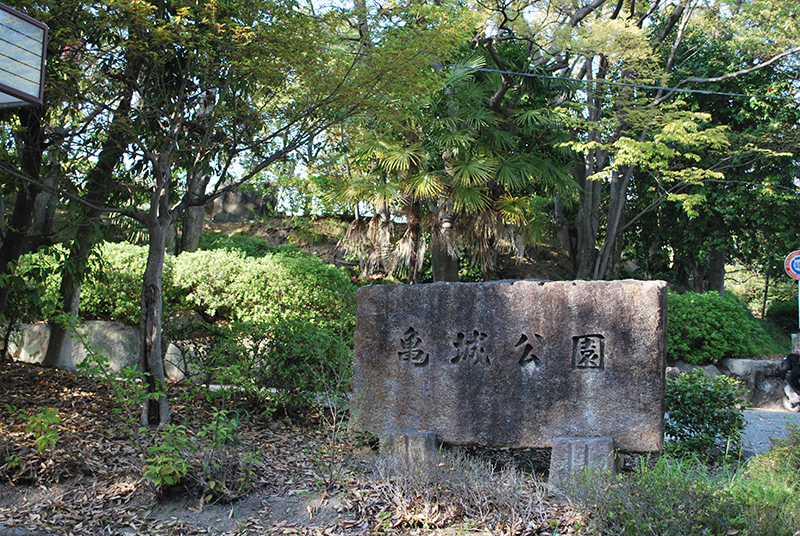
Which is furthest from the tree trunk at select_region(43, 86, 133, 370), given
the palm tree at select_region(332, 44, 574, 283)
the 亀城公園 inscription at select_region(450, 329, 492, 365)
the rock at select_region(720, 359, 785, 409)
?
the rock at select_region(720, 359, 785, 409)

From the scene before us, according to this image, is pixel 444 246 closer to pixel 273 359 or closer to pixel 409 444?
pixel 273 359

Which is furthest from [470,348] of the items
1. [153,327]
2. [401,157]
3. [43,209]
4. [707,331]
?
[707,331]

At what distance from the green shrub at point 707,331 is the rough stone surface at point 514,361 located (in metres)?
6.42

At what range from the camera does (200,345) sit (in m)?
6.80

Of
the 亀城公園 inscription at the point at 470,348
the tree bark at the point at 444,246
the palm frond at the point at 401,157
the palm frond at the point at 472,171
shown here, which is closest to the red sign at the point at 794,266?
the palm frond at the point at 472,171

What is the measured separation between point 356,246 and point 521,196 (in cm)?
325

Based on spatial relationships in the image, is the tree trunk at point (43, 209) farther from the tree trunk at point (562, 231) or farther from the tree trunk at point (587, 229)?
the tree trunk at point (562, 231)

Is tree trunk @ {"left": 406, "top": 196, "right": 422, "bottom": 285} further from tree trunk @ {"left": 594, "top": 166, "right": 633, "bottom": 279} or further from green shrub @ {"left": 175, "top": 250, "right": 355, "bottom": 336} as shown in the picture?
tree trunk @ {"left": 594, "top": 166, "right": 633, "bottom": 279}

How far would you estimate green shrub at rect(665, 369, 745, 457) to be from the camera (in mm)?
5602

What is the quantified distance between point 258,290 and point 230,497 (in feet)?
15.9

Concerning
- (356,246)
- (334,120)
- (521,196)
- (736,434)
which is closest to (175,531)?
(334,120)

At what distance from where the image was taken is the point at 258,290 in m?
9.03

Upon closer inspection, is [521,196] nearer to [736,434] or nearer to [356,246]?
[356,246]

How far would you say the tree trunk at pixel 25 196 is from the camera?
609cm
